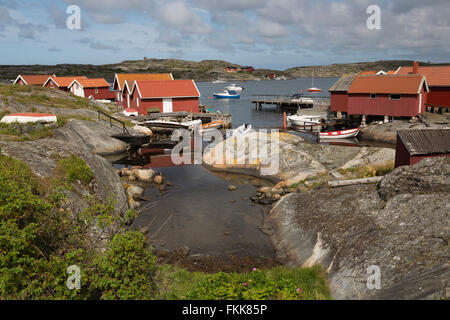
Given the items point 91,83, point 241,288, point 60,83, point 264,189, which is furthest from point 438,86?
point 60,83

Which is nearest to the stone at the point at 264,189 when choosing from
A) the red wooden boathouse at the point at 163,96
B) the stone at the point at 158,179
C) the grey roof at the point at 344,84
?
the stone at the point at 158,179

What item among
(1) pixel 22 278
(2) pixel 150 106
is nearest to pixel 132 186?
(1) pixel 22 278

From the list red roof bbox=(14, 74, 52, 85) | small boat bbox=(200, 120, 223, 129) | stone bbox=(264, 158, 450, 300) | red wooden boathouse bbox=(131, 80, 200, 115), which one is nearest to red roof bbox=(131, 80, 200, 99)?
red wooden boathouse bbox=(131, 80, 200, 115)

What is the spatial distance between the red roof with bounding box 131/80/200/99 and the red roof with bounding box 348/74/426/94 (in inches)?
884

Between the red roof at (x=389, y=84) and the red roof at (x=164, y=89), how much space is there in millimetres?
22445

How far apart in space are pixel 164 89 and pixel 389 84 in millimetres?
29713

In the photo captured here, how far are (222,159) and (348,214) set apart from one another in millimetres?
16485

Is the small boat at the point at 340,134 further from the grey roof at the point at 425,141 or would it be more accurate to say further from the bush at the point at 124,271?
the bush at the point at 124,271

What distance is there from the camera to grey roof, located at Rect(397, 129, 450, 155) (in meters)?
18.3

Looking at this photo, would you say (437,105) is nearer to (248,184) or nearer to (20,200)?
(248,184)

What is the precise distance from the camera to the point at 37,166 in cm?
1616

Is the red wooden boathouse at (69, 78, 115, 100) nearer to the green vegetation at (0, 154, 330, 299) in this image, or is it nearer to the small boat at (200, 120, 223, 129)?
the small boat at (200, 120, 223, 129)

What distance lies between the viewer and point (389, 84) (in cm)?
4150

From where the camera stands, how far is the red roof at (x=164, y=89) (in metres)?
49.0
